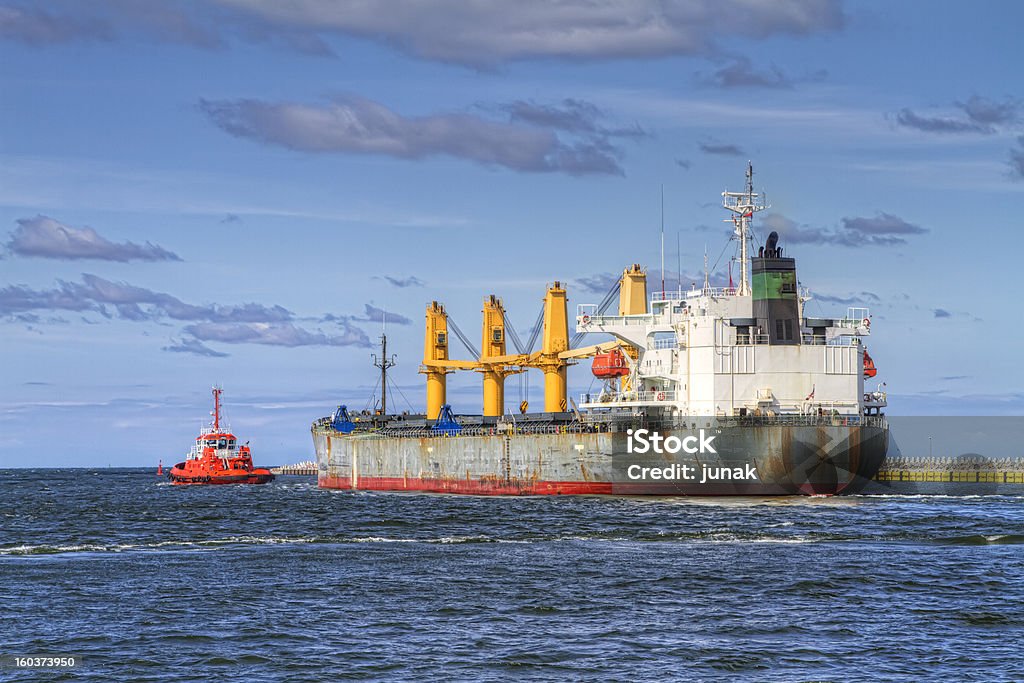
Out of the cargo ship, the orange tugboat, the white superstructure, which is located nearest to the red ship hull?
the orange tugboat

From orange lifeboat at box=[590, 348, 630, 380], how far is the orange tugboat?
1894 inches

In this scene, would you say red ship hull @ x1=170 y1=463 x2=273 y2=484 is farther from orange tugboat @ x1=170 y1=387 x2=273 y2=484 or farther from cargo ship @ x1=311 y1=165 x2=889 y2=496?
cargo ship @ x1=311 y1=165 x2=889 y2=496

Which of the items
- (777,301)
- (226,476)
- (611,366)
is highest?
(777,301)

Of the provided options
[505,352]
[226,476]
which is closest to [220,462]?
[226,476]

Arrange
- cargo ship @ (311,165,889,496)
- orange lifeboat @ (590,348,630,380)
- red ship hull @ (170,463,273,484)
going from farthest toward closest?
red ship hull @ (170,463,273,484) → orange lifeboat @ (590,348,630,380) → cargo ship @ (311,165,889,496)

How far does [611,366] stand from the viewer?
6781cm

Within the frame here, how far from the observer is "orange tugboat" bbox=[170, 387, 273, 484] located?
108000 millimetres

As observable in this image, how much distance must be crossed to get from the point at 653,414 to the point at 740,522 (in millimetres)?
15160

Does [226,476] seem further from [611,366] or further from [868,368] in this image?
[868,368]

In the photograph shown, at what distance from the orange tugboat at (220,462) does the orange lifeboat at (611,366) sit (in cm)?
4811

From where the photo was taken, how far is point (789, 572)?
3444cm

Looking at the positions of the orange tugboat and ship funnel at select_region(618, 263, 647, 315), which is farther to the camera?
the orange tugboat

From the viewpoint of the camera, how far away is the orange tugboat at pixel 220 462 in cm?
10800

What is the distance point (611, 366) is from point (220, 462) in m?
51.9
